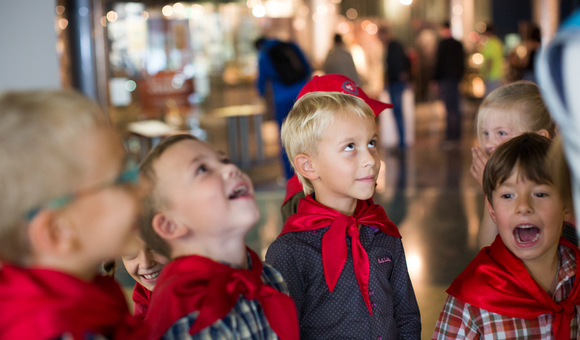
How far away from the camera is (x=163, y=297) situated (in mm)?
1107

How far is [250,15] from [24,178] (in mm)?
8020

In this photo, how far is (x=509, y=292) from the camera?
1.45 m

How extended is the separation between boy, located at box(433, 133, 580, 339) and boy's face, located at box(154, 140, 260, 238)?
0.67 meters

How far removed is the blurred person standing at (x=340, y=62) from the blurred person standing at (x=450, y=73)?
220 centimetres

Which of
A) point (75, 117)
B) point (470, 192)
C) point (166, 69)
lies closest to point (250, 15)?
point (166, 69)

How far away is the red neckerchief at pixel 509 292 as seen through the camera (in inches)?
55.7

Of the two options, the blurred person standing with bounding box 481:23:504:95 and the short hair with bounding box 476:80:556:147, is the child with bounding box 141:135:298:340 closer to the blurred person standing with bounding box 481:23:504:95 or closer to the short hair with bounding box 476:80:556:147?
the short hair with bounding box 476:80:556:147

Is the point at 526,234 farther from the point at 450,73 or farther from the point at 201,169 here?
the point at 450,73

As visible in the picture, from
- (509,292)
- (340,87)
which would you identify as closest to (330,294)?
(509,292)

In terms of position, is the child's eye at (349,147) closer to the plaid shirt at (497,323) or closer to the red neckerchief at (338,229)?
the red neckerchief at (338,229)

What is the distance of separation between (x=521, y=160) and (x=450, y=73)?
7643 mm

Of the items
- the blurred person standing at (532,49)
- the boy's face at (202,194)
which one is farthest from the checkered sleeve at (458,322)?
the blurred person standing at (532,49)

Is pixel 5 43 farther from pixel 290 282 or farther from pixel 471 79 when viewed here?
pixel 471 79

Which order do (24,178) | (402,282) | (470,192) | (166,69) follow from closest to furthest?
(24,178), (402,282), (470,192), (166,69)
